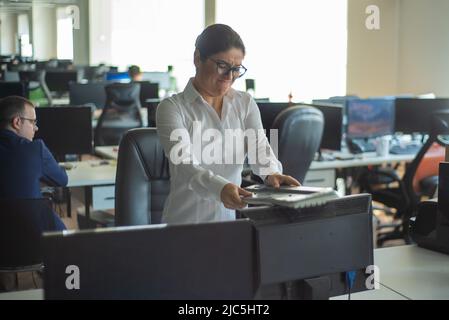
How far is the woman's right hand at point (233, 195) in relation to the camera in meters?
1.73

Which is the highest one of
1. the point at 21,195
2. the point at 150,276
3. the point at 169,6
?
the point at 169,6

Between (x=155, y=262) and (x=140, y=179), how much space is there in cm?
152

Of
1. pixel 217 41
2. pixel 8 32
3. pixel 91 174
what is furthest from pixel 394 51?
pixel 8 32

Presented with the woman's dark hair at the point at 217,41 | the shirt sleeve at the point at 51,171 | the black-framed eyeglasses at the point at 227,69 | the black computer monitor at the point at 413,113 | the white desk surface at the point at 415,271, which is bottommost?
the white desk surface at the point at 415,271

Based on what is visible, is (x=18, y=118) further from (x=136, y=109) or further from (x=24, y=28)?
(x=24, y=28)

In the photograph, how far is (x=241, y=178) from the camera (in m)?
2.90

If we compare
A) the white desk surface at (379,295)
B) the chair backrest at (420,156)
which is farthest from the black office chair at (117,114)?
the white desk surface at (379,295)

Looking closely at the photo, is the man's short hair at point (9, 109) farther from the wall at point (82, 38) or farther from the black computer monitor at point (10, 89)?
the wall at point (82, 38)

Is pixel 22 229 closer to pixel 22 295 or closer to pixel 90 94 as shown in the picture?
pixel 22 295

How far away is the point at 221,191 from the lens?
186 cm

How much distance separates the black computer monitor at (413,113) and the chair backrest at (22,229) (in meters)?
3.85

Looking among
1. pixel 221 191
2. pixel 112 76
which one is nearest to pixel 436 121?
pixel 221 191

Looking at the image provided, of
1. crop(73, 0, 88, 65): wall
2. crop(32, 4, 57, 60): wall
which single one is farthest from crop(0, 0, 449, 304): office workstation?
crop(32, 4, 57, 60): wall

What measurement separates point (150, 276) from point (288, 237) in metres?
0.30
